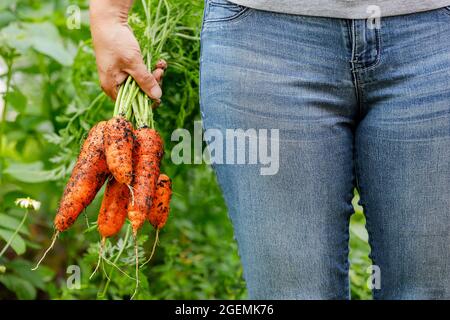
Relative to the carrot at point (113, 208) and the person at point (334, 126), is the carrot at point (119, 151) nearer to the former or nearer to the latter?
the carrot at point (113, 208)

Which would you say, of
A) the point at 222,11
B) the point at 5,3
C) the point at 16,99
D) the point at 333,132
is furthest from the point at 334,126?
the point at 5,3

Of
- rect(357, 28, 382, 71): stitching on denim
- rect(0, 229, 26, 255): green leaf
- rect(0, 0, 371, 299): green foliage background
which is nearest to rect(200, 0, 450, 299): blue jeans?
rect(357, 28, 382, 71): stitching on denim

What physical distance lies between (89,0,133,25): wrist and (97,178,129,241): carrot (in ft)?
0.98

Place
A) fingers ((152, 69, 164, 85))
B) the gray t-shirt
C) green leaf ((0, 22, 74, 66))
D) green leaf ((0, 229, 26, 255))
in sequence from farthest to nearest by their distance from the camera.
→ green leaf ((0, 22, 74, 66)), green leaf ((0, 229, 26, 255)), fingers ((152, 69, 164, 85)), the gray t-shirt

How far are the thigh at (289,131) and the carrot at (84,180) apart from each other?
220 mm

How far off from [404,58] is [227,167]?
35 cm

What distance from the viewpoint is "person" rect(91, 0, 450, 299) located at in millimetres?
1129

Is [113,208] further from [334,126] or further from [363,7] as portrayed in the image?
[363,7]

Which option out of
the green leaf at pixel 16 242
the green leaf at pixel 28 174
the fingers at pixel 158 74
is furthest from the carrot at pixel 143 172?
the green leaf at pixel 28 174

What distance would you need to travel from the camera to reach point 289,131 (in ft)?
3.80

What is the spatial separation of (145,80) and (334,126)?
1.21 feet

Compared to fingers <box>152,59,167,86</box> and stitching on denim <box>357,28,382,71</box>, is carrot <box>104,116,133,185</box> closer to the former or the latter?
fingers <box>152,59,167,86</box>

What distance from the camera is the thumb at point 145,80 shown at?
4.24ft
